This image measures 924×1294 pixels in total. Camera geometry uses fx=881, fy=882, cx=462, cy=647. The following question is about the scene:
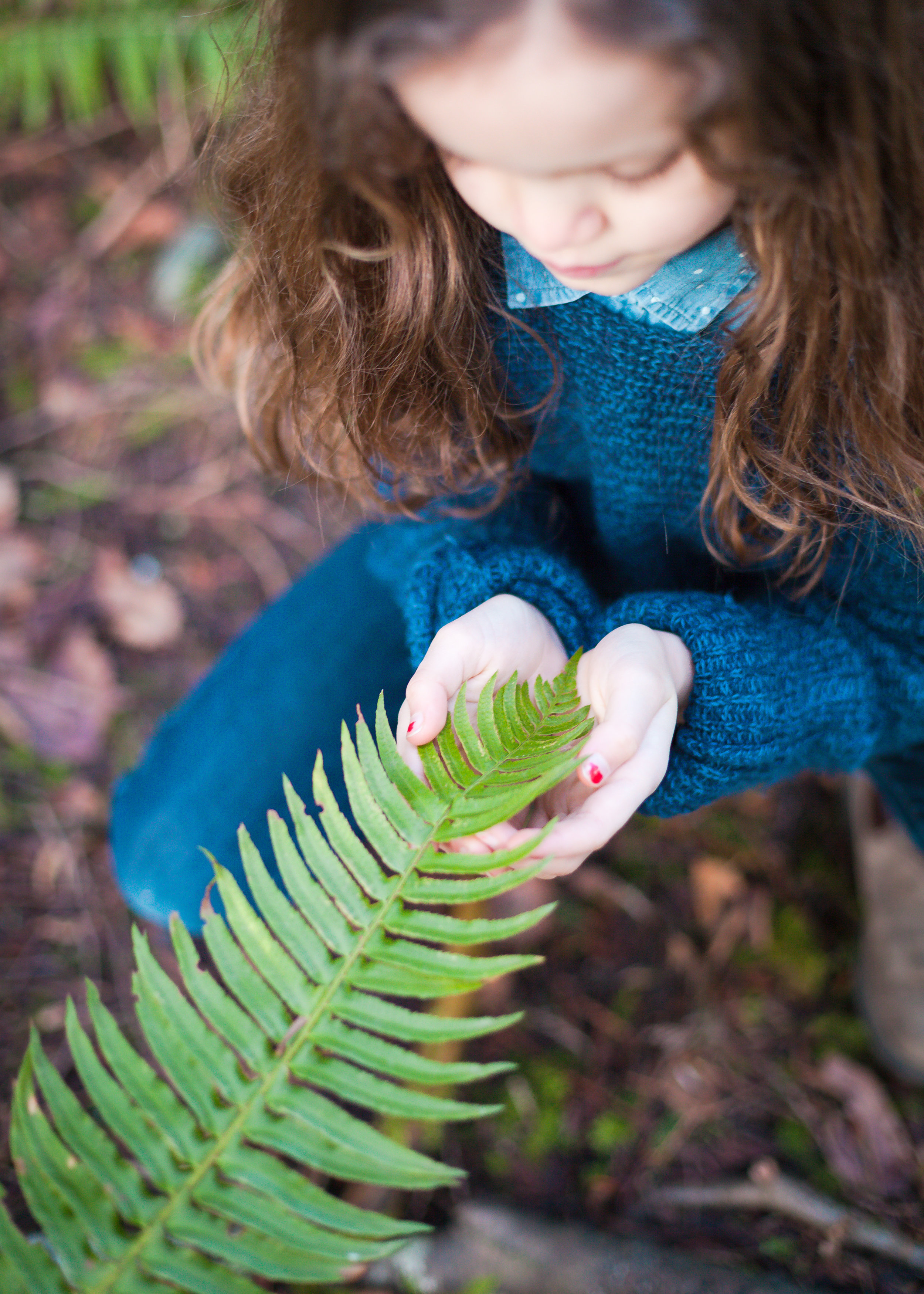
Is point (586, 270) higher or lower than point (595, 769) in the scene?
higher

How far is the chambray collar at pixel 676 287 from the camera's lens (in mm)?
851

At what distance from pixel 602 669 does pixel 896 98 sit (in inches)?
22.2

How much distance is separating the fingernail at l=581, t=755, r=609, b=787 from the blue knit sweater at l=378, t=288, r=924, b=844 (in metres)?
0.22

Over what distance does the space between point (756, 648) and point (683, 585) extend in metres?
0.29

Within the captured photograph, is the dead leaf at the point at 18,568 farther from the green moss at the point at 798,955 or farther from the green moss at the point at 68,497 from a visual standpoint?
the green moss at the point at 798,955

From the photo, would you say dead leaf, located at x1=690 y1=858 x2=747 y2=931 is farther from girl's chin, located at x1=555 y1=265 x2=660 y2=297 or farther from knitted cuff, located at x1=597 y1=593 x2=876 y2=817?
girl's chin, located at x1=555 y1=265 x2=660 y2=297

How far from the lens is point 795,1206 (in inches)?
60.1

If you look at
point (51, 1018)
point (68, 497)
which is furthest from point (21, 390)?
point (51, 1018)

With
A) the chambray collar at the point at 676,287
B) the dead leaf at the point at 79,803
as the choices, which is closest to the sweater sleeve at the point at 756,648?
the chambray collar at the point at 676,287

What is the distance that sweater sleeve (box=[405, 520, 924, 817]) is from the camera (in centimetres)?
102

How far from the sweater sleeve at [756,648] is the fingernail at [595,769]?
0.22 m

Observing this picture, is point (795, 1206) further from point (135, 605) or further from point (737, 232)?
point (135, 605)

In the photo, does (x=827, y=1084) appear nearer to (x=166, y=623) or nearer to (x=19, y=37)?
(x=166, y=623)

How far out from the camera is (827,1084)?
5.66 feet
